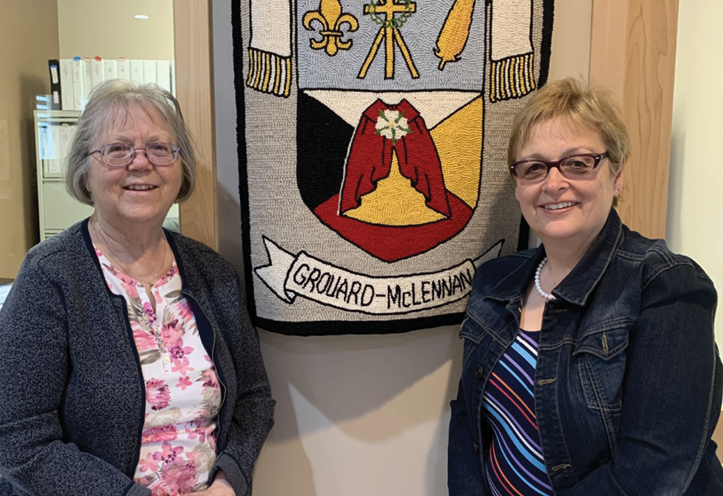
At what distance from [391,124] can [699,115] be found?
2.67 ft

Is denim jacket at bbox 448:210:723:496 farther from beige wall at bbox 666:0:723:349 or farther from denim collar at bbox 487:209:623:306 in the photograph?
beige wall at bbox 666:0:723:349

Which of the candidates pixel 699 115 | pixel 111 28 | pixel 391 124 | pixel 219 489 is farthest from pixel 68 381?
pixel 699 115

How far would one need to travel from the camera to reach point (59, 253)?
1013mm

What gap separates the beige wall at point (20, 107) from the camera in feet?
5.49

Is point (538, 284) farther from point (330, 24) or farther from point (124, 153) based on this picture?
point (124, 153)

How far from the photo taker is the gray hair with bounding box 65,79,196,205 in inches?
40.8

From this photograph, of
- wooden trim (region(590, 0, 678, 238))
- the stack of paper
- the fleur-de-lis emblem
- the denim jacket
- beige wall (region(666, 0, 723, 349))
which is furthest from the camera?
the stack of paper

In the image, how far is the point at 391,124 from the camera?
3.99 feet

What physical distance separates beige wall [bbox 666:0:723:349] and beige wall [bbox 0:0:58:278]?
1.83 m

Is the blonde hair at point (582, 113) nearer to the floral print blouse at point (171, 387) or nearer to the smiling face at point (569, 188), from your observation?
the smiling face at point (569, 188)

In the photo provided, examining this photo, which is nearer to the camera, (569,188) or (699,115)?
(569,188)

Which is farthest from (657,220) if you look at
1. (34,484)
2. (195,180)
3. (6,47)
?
(6,47)

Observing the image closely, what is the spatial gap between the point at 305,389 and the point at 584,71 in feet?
3.39

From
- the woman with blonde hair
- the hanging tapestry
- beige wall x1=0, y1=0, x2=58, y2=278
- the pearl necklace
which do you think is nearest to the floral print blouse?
the hanging tapestry
